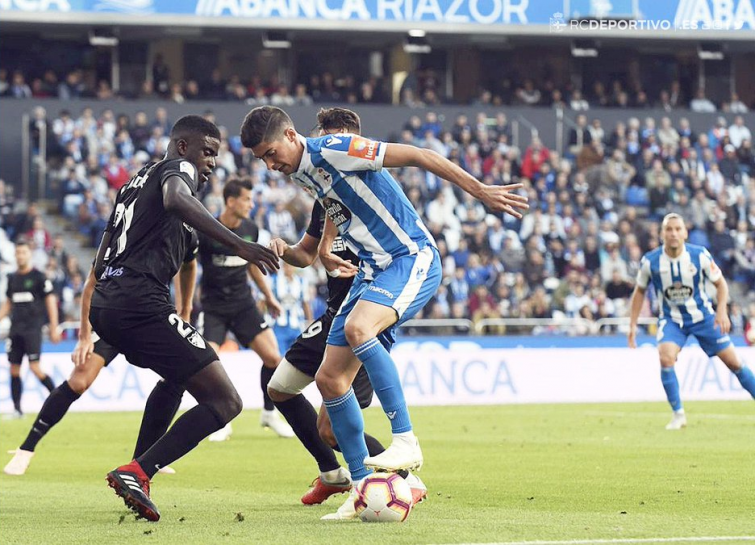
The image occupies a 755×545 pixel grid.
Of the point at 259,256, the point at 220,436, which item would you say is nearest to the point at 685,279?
the point at 220,436

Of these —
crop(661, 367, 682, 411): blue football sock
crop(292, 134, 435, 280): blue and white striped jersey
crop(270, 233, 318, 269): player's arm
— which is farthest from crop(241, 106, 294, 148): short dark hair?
crop(661, 367, 682, 411): blue football sock

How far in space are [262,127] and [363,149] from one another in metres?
0.56

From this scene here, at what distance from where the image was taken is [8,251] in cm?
2370

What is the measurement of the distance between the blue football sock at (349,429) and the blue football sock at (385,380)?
1.40 ft

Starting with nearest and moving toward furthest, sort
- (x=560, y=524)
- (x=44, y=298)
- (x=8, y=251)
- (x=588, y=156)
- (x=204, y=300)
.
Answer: (x=560, y=524) → (x=204, y=300) → (x=44, y=298) → (x=8, y=251) → (x=588, y=156)

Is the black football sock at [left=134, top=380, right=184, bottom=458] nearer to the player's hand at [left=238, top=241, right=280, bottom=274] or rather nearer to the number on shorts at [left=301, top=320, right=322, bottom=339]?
the number on shorts at [left=301, top=320, right=322, bottom=339]

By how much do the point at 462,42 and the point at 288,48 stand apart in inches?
186

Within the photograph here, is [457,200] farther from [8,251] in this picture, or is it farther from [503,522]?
[503,522]

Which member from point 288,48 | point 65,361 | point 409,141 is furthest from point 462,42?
point 65,361

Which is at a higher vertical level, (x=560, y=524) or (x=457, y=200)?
(x=560, y=524)

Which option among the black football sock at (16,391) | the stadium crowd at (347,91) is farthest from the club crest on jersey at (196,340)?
the stadium crowd at (347,91)

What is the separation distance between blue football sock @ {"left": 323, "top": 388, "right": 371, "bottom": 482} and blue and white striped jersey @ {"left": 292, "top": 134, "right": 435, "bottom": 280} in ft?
2.39

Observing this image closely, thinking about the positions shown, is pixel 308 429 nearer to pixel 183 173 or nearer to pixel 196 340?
pixel 196 340

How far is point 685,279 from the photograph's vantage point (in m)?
15.6
